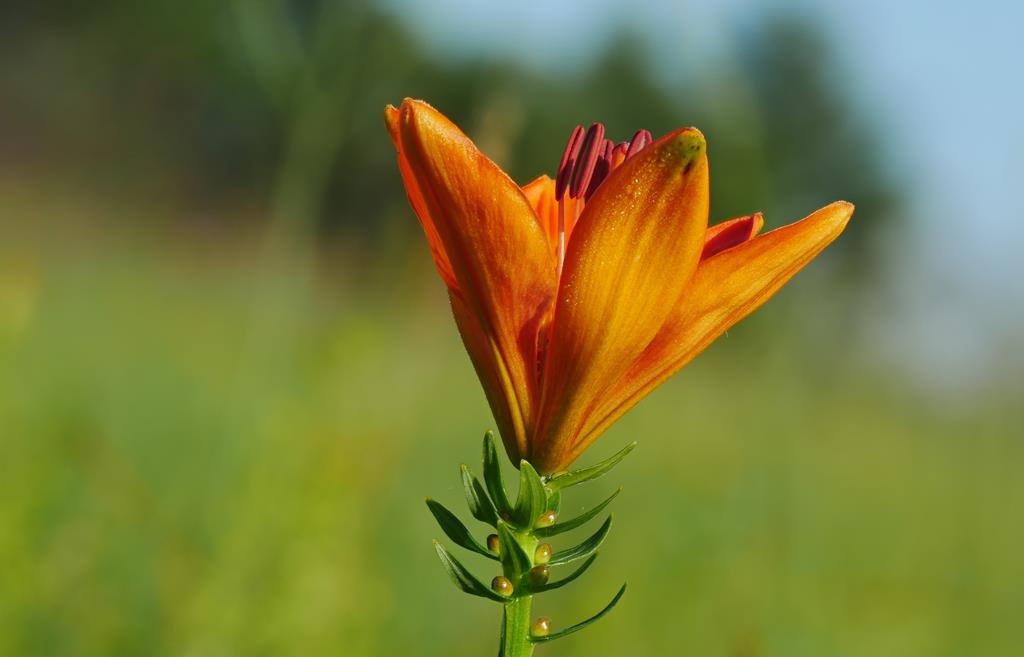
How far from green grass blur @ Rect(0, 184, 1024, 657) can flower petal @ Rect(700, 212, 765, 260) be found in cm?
56

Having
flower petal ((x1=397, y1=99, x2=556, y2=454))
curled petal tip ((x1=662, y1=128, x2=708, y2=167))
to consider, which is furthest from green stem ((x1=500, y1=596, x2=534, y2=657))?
curled petal tip ((x1=662, y1=128, x2=708, y2=167))

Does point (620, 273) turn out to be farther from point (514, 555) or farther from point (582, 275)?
point (514, 555)

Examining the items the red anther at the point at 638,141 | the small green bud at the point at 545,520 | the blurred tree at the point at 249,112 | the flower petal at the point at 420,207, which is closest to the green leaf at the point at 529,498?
the small green bud at the point at 545,520

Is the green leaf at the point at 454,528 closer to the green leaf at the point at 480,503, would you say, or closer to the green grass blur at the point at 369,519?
the green leaf at the point at 480,503

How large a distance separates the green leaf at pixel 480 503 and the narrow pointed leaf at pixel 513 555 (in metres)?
0.01

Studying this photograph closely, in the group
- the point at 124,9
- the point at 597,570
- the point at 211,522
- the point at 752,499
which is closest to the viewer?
the point at 211,522

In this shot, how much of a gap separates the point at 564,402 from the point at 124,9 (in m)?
16.4

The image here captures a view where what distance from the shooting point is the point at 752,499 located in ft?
9.63

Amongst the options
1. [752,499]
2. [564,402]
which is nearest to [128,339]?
[752,499]

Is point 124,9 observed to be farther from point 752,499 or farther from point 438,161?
point 438,161

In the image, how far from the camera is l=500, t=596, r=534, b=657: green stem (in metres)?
0.50

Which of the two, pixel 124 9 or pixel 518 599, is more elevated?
pixel 124 9

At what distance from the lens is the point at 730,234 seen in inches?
26.5

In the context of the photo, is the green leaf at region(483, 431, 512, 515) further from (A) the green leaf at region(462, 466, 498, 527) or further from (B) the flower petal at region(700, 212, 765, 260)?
(B) the flower petal at region(700, 212, 765, 260)
